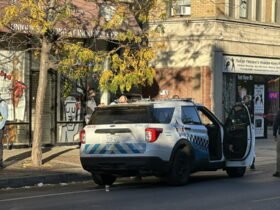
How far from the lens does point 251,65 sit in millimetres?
25484

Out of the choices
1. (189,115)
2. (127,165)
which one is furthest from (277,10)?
(127,165)

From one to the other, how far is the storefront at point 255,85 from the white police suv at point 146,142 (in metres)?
11.0

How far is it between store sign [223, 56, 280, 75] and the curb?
11195 mm

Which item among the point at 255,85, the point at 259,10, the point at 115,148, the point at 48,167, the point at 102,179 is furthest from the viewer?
the point at 255,85

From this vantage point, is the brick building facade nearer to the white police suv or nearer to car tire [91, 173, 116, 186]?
the white police suv

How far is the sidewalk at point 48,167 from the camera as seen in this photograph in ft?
45.2

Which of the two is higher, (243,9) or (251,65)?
(243,9)

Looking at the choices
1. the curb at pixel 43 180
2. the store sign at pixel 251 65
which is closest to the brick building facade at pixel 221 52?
the store sign at pixel 251 65

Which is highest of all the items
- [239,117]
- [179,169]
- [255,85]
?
[255,85]

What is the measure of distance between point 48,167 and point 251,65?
40.4 ft

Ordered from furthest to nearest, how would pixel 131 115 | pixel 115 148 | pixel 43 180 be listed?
1. pixel 43 180
2. pixel 131 115
3. pixel 115 148

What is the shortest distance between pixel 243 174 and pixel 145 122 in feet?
12.5

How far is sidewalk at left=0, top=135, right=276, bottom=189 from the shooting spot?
1378 centimetres

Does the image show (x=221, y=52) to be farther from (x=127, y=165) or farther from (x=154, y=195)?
(x=154, y=195)
